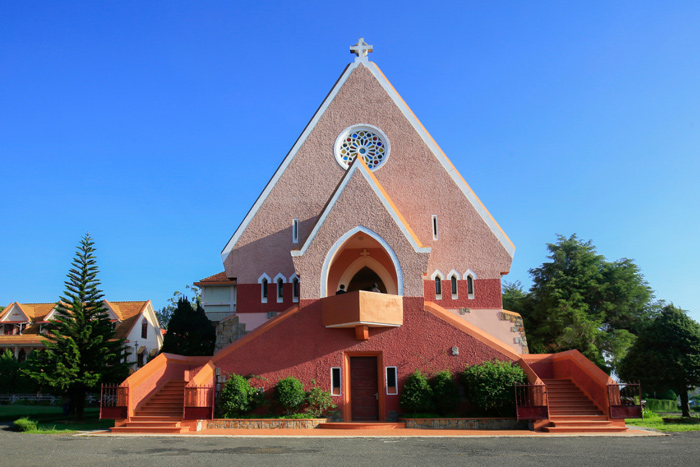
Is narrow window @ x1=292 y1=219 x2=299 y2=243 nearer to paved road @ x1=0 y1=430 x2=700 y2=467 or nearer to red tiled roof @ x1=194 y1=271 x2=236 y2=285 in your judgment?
paved road @ x1=0 y1=430 x2=700 y2=467

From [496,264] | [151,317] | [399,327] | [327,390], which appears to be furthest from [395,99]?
[151,317]

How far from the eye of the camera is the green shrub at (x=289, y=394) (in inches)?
651

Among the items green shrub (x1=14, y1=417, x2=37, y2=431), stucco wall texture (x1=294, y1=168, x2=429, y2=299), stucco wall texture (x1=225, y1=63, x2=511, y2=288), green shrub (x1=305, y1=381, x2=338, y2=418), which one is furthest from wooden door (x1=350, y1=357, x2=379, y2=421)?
green shrub (x1=14, y1=417, x2=37, y2=431)

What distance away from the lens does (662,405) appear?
32.0m

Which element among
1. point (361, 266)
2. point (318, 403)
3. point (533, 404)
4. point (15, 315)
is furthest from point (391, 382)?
point (15, 315)

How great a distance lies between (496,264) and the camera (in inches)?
823

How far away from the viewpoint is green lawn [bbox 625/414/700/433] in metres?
15.3

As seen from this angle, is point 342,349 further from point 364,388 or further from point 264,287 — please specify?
point 264,287

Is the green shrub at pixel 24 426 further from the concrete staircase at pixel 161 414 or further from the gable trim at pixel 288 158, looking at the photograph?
the gable trim at pixel 288 158

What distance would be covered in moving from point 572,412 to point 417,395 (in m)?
4.25

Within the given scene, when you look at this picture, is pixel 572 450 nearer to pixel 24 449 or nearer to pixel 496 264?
pixel 496 264

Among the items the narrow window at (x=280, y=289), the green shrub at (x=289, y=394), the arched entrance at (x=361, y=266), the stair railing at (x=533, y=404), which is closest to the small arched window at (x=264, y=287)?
the narrow window at (x=280, y=289)

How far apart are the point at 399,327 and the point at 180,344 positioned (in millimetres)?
12077

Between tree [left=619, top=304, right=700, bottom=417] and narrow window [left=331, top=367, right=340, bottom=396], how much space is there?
10.4m
